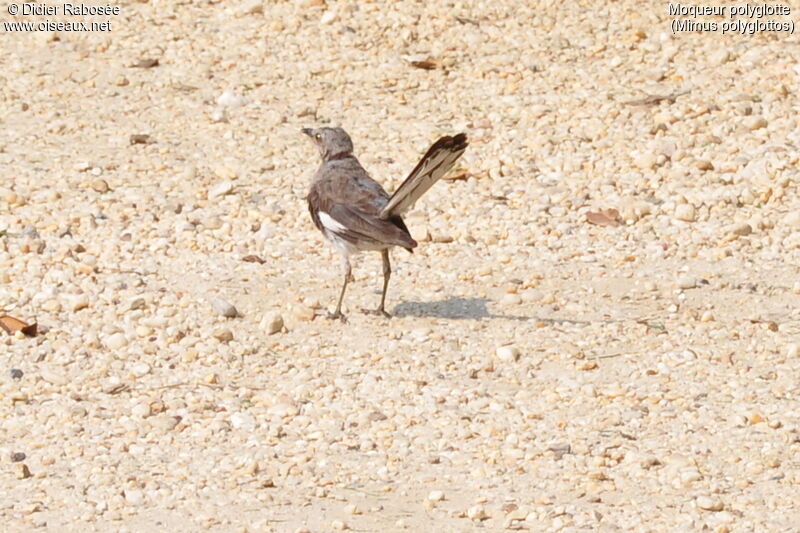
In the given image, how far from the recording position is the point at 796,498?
20.0 ft

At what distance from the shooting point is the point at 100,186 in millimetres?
9828

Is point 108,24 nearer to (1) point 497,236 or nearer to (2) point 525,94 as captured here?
(2) point 525,94

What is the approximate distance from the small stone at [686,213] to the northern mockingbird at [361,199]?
222 cm

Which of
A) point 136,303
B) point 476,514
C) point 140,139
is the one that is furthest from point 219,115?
point 476,514

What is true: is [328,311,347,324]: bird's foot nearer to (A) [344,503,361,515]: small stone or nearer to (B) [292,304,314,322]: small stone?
(B) [292,304,314,322]: small stone

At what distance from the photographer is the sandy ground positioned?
20.7 ft

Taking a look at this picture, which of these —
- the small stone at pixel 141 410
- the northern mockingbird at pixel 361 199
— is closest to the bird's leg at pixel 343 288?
the northern mockingbird at pixel 361 199

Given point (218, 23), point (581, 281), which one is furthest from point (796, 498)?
point (218, 23)

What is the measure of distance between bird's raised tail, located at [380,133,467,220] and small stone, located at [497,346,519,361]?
3.16ft

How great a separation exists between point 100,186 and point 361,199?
2.39 m

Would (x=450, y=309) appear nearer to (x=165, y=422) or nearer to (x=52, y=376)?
(x=165, y=422)

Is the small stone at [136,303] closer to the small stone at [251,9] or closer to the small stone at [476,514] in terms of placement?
the small stone at [476,514]

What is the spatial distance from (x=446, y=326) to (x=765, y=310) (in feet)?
6.01

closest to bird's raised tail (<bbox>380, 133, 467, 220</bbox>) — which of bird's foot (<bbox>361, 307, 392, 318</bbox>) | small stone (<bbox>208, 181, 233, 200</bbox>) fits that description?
bird's foot (<bbox>361, 307, 392, 318</bbox>)
